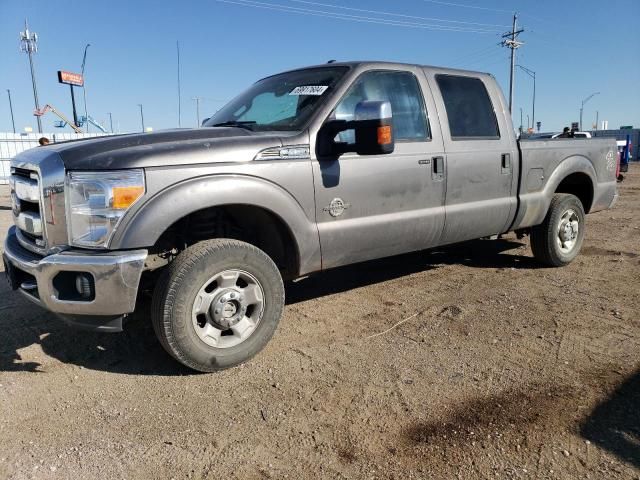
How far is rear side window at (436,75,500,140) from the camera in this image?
443 cm

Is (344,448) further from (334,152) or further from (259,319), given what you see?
(334,152)

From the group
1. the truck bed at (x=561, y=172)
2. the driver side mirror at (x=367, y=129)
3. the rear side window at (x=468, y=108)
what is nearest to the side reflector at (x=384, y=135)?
the driver side mirror at (x=367, y=129)

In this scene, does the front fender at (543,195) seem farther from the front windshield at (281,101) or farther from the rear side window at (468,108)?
the front windshield at (281,101)

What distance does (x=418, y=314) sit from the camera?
4184mm

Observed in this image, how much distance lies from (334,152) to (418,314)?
1.56 metres

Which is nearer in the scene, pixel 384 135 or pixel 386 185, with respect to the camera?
pixel 384 135

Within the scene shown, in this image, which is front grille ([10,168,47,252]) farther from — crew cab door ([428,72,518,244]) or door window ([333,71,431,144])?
crew cab door ([428,72,518,244])

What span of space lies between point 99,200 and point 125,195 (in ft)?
0.46

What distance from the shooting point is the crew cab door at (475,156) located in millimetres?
4340

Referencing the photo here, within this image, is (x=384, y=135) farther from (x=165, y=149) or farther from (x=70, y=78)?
(x=70, y=78)

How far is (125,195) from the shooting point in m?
2.79

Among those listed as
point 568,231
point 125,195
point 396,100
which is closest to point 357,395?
point 125,195

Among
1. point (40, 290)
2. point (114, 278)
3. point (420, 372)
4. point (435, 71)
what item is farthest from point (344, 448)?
point (435, 71)

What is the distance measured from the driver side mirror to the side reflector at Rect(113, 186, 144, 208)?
126cm
